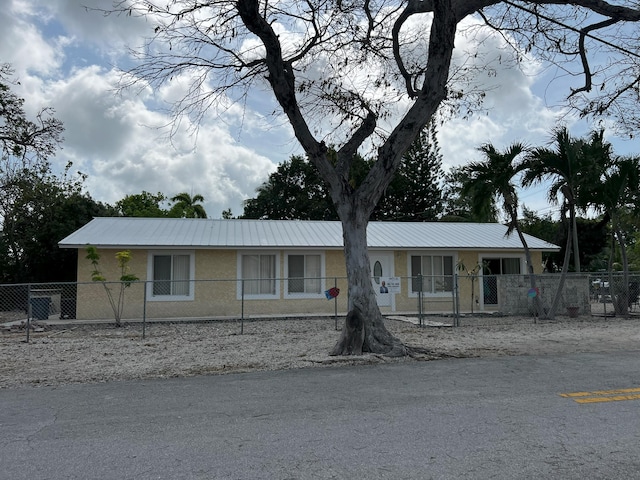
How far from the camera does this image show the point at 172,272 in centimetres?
1761

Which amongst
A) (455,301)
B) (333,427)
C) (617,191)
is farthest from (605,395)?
(617,191)

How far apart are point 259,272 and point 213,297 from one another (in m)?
1.82

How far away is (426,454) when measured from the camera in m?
4.45

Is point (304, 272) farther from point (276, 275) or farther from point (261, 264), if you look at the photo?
point (261, 264)

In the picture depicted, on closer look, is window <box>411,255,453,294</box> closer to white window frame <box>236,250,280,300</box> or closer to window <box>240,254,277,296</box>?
white window frame <box>236,250,280,300</box>

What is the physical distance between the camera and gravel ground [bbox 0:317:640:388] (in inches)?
355

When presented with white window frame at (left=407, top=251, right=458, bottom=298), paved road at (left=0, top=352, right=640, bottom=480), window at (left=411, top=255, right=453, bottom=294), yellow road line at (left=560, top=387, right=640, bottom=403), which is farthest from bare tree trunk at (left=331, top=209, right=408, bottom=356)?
window at (left=411, top=255, right=453, bottom=294)

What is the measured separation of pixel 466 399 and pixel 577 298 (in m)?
13.6

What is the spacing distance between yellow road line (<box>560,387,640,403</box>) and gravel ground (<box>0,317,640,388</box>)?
10.7 feet

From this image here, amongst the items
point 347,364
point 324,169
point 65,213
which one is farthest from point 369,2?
point 65,213

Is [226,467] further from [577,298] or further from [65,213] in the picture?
[65,213]

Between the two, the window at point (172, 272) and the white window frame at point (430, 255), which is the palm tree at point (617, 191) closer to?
the white window frame at point (430, 255)

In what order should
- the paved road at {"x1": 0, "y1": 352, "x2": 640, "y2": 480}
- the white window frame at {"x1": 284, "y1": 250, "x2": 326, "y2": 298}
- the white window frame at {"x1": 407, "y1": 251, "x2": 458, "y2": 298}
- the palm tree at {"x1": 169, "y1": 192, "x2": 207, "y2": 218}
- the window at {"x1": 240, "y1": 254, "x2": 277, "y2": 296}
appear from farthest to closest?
1. the palm tree at {"x1": 169, "y1": 192, "x2": 207, "y2": 218}
2. the white window frame at {"x1": 407, "y1": 251, "x2": 458, "y2": 298}
3. the white window frame at {"x1": 284, "y1": 250, "x2": 326, "y2": 298}
4. the window at {"x1": 240, "y1": 254, "x2": 277, "y2": 296}
5. the paved road at {"x1": 0, "y1": 352, "x2": 640, "y2": 480}

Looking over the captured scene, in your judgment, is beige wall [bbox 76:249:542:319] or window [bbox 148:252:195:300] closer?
beige wall [bbox 76:249:542:319]
